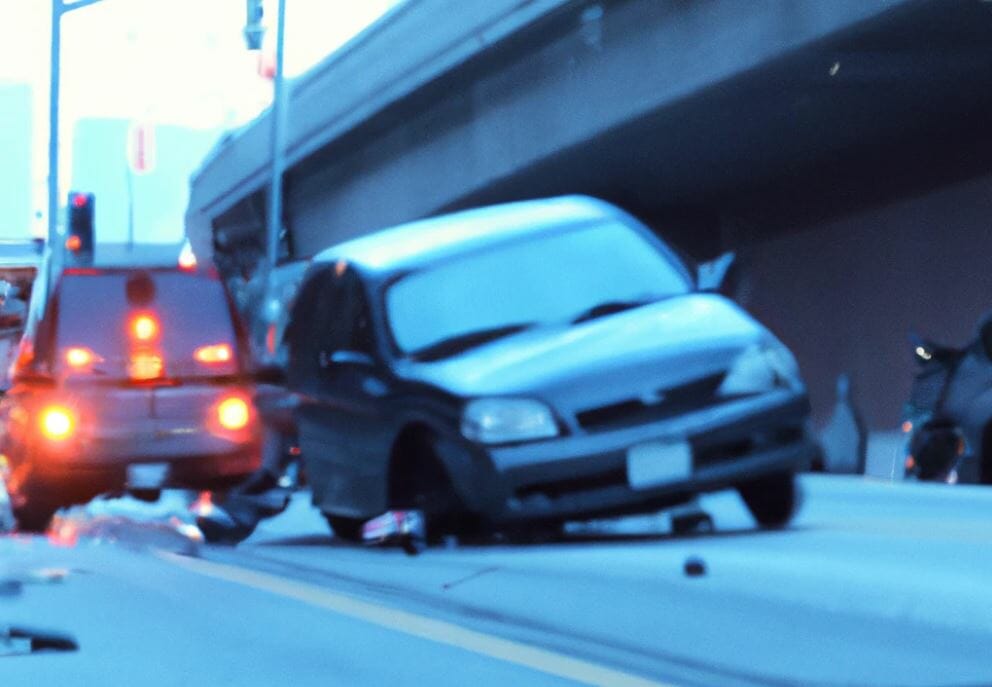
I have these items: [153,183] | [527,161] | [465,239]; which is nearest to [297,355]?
[465,239]

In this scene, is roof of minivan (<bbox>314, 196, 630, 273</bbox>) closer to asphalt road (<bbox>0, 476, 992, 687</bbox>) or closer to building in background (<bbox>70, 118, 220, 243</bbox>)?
asphalt road (<bbox>0, 476, 992, 687</bbox>)

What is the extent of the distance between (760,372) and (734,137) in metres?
18.0

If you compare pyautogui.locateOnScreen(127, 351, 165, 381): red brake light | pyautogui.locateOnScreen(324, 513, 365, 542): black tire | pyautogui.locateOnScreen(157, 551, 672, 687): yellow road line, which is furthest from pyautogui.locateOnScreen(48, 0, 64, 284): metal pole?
pyautogui.locateOnScreen(157, 551, 672, 687): yellow road line

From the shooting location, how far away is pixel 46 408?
16.0 metres

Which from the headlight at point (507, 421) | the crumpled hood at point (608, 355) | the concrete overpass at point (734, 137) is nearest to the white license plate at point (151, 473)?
the crumpled hood at point (608, 355)

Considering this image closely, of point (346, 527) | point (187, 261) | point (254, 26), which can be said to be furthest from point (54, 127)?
point (346, 527)

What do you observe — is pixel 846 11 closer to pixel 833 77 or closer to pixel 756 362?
pixel 833 77

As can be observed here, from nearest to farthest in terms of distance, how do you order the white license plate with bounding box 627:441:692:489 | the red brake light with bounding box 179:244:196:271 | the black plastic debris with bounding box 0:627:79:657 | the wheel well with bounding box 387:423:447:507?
the black plastic debris with bounding box 0:627:79:657 → the white license plate with bounding box 627:441:692:489 → the wheel well with bounding box 387:423:447:507 → the red brake light with bounding box 179:244:196:271

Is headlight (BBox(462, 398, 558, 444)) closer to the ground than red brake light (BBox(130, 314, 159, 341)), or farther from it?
closer to the ground

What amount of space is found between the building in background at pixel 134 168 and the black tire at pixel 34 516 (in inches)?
3023

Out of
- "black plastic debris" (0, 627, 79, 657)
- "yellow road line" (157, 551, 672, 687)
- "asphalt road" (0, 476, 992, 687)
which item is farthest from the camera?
"black plastic debris" (0, 627, 79, 657)

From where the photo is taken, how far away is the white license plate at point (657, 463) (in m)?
11.0

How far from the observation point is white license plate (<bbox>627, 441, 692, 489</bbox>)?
1102cm

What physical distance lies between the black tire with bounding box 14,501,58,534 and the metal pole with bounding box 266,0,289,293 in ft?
52.1
